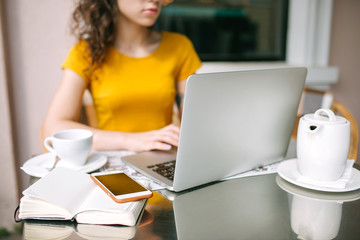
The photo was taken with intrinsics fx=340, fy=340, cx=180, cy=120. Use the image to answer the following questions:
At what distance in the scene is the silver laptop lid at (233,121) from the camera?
63 centimetres

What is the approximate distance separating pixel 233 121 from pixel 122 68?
2.50ft

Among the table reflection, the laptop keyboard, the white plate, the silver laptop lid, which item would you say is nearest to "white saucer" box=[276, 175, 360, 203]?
the table reflection

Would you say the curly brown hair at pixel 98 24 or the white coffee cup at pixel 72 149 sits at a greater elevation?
the curly brown hair at pixel 98 24

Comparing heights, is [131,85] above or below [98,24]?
below

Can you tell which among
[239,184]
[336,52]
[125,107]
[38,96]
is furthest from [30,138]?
[336,52]

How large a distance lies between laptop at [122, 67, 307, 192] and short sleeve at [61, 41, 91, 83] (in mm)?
535

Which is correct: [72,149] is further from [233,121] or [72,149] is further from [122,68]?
[122,68]

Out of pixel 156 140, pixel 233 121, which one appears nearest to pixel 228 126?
pixel 233 121

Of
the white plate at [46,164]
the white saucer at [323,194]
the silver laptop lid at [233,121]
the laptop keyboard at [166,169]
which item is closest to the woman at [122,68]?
the white plate at [46,164]

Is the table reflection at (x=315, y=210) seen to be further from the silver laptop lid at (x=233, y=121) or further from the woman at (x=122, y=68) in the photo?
the woman at (x=122, y=68)

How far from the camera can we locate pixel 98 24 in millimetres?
1316

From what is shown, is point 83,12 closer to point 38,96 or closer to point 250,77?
point 38,96

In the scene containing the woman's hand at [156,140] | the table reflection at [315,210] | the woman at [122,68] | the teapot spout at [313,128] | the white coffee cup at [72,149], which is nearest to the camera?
the table reflection at [315,210]

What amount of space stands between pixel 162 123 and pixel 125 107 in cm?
19
